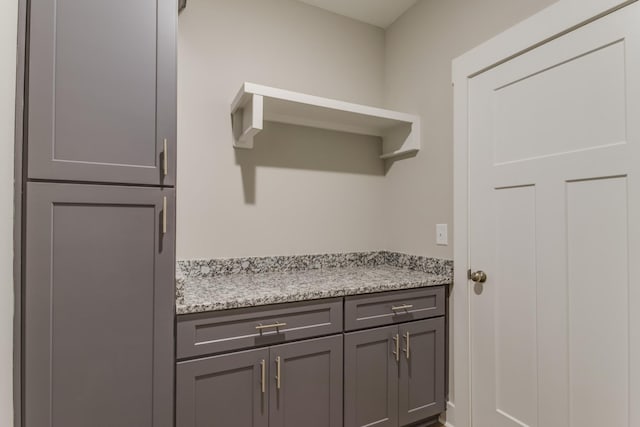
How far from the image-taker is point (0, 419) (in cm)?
97

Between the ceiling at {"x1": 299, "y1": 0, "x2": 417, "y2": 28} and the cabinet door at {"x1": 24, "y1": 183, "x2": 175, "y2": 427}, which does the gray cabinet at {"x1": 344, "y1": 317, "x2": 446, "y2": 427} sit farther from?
the ceiling at {"x1": 299, "y1": 0, "x2": 417, "y2": 28}

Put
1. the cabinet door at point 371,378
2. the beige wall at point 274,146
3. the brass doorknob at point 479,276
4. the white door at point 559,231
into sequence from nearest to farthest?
the white door at point 559,231 → the cabinet door at point 371,378 → the brass doorknob at point 479,276 → the beige wall at point 274,146

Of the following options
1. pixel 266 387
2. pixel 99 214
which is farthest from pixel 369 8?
pixel 266 387

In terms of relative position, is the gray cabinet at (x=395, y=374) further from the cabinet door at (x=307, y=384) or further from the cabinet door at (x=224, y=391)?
the cabinet door at (x=224, y=391)

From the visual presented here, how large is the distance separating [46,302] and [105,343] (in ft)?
0.74

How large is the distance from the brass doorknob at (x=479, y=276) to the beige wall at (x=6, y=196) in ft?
6.13

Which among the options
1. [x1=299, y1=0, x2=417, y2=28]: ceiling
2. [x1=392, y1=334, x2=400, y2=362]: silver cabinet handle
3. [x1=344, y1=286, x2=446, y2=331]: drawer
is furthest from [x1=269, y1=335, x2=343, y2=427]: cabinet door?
[x1=299, y1=0, x2=417, y2=28]: ceiling

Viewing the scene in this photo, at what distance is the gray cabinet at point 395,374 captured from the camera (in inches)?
60.3

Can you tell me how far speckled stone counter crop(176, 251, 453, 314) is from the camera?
1346mm

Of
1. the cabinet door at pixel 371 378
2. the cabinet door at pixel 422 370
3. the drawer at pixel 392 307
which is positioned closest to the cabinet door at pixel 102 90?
the drawer at pixel 392 307

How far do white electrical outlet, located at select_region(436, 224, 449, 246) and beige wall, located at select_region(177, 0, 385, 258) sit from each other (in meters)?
0.49

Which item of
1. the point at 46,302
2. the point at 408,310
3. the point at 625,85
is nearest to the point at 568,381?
the point at 408,310

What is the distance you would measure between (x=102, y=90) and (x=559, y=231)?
1.81 m

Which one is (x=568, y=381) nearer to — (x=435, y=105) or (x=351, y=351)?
(x=351, y=351)
